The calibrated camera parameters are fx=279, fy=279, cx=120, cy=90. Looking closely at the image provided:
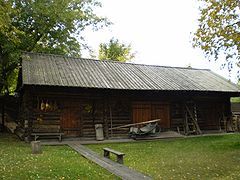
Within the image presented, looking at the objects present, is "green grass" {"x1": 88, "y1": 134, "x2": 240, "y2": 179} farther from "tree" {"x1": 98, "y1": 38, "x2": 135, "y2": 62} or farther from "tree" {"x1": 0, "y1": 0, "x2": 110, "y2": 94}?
"tree" {"x1": 98, "y1": 38, "x2": 135, "y2": 62}

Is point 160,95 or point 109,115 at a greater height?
point 160,95

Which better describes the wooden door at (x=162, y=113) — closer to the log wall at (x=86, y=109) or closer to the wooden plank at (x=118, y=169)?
the log wall at (x=86, y=109)

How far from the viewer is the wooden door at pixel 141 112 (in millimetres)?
18688

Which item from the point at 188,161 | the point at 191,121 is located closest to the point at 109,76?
the point at 191,121

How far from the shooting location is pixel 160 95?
1945 centimetres

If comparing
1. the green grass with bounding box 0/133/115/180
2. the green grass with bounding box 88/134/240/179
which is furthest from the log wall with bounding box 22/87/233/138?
the green grass with bounding box 0/133/115/180

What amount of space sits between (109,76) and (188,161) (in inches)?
393

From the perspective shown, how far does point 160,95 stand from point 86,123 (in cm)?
561

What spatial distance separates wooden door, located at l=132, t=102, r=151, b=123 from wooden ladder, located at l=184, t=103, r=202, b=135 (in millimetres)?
2680

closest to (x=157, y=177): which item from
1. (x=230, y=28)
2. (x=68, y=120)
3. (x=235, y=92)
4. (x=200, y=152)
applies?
(x=200, y=152)

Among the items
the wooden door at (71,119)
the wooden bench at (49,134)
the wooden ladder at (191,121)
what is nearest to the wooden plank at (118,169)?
the wooden bench at (49,134)

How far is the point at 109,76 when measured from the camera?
18.9 m

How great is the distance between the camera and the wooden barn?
16281 mm

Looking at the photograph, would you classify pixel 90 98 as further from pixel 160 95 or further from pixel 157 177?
pixel 157 177
